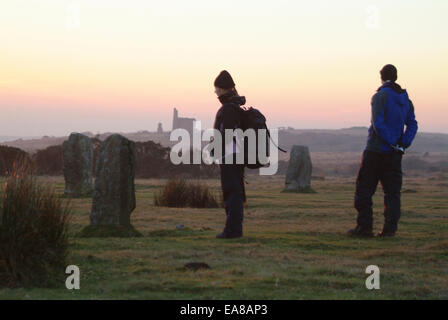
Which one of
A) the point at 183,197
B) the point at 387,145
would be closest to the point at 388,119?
the point at 387,145

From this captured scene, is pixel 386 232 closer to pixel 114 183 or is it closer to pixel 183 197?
pixel 114 183

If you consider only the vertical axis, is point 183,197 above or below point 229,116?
below

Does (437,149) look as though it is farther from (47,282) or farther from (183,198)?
(47,282)

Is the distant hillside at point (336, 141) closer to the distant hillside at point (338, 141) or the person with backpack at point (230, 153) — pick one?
the distant hillside at point (338, 141)

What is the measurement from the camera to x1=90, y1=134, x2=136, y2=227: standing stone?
10.5m

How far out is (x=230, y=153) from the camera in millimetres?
10148

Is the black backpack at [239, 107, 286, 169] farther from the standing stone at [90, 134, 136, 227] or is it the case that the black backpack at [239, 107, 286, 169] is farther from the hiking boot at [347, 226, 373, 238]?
the hiking boot at [347, 226, 373, 238]

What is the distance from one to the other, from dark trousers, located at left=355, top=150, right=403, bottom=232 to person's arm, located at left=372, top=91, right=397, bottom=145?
35cm

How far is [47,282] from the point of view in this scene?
7.14 metres

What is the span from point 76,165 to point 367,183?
11.5m

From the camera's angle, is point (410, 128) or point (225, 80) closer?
point (225, 80)

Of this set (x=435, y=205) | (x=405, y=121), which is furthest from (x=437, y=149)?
(x=405, y=121)

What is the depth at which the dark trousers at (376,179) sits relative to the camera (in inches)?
424

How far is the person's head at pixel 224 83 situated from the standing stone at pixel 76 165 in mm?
10525
